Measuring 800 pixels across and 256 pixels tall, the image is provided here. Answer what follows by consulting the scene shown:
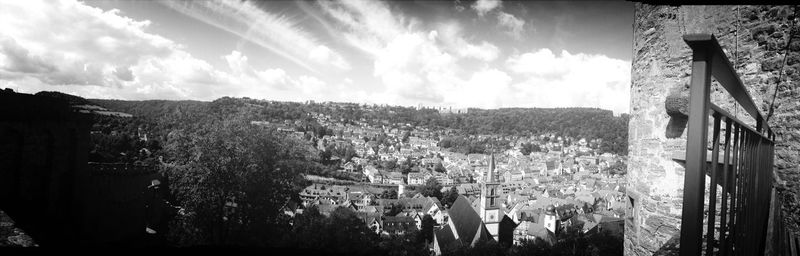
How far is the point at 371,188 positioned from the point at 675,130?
48.4 meters

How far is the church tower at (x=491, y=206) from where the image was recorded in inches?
1359

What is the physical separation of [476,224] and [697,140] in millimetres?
29410

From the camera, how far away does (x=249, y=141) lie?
11.2 m

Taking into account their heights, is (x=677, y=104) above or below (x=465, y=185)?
above

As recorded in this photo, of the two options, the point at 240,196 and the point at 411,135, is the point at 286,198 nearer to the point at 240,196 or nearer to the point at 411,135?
the point at 240,196

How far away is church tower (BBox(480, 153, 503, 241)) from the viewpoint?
113ft

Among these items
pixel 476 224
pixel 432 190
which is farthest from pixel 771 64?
pixel 432 190

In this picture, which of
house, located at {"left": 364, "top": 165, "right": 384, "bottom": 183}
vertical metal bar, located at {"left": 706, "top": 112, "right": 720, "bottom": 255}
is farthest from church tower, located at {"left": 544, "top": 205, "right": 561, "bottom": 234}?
vertical metal bar, located at {"left": 706, "top": 112, "right": 720, "bottom": 255}

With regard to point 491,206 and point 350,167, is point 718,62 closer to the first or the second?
point 491,206

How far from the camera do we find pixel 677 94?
9.93 ft

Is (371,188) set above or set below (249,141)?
below

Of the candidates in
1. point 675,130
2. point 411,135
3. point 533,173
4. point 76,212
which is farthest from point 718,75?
point 411,135

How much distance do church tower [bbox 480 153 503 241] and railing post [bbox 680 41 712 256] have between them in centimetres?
3498

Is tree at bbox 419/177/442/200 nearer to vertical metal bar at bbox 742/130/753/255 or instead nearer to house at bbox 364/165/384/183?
house at bbox 364/165/384/183
